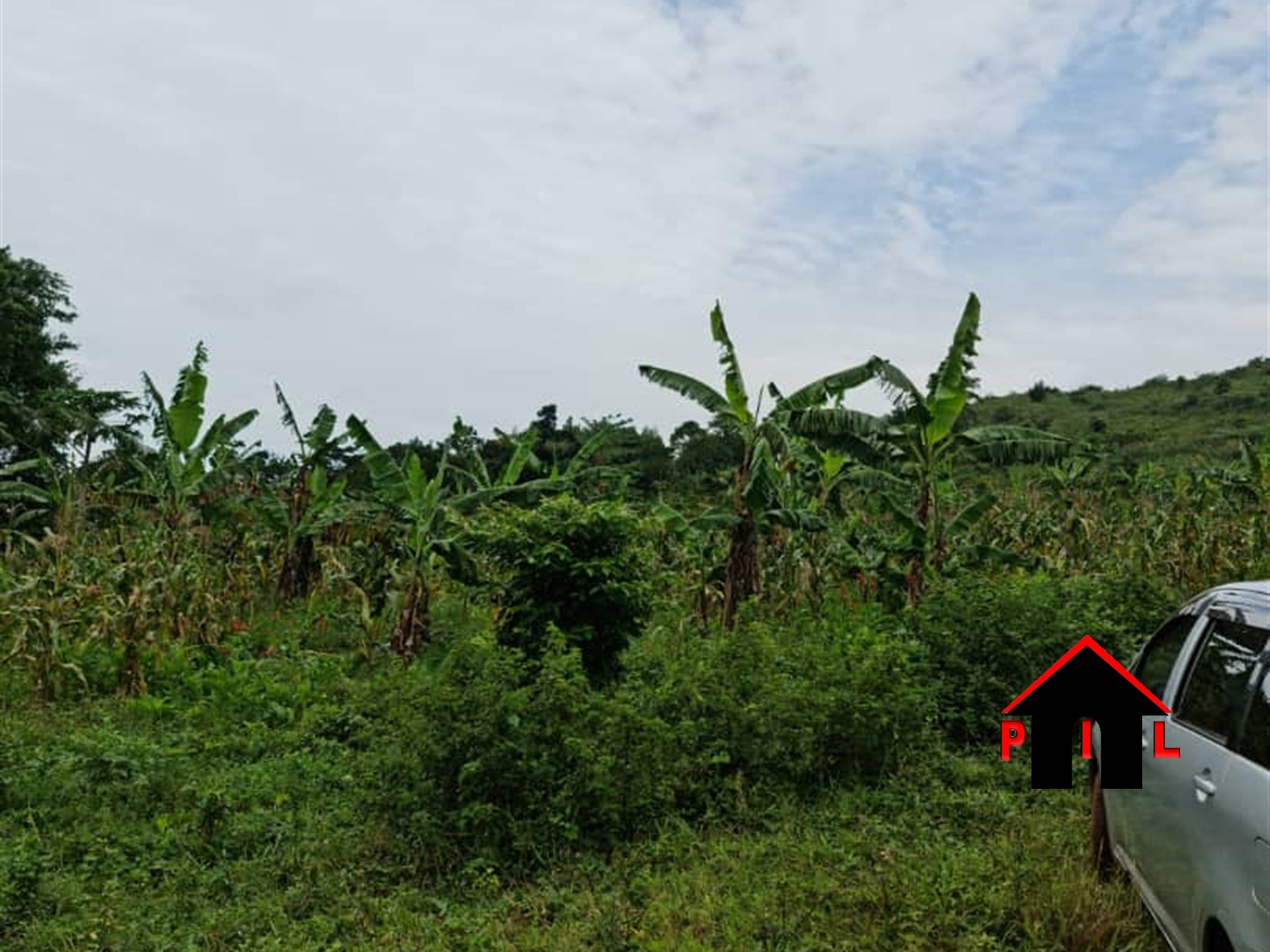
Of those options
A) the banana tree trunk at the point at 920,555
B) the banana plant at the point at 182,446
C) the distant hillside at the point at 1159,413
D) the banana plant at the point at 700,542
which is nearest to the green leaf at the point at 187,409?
the banana plant at the point at 182,446

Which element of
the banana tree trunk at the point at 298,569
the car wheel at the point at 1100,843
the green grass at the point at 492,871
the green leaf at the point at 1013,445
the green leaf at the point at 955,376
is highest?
the green leaf at the point at 955,376

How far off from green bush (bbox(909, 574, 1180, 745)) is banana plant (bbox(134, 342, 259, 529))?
10.1 m

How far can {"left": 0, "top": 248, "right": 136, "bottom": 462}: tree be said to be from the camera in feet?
58.6

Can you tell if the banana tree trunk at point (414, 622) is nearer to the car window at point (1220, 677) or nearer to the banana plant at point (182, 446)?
the banana plant at point (182, 446)

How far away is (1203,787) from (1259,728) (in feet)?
1.25

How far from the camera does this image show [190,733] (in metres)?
8.52

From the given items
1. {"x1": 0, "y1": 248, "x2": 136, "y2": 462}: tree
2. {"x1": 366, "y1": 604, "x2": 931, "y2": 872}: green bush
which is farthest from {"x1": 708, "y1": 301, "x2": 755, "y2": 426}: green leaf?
{"x1": 0, "y1": 248, "x2": 136, "y2": 462}: tree

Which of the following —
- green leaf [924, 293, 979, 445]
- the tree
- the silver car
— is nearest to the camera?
the silver car

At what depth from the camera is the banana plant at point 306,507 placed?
15016 millimetres

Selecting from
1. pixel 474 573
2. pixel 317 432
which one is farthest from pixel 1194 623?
pixel 317 432

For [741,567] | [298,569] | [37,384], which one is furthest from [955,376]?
[37,384]

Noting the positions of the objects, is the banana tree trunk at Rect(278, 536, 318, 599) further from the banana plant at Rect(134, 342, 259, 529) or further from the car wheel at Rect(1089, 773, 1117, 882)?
the car wheel at Rect(1089, 773, 1117, 882)

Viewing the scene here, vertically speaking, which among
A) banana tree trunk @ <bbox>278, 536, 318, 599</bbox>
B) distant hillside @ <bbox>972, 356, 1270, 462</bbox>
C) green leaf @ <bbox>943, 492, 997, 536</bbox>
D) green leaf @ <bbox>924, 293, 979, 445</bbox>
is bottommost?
banana tree trunk @ <bbox>278, 536, 318, 599</bbox>

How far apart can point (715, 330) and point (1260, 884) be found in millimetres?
9735
